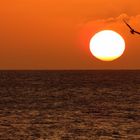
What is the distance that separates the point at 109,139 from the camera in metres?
45.1

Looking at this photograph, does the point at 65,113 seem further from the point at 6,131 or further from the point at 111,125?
the point at 6,131

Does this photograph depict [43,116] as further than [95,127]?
Yes

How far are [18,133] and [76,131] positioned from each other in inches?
241

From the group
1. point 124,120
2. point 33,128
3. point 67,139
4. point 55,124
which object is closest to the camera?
point 67,139

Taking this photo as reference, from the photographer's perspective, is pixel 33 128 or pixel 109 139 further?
pixel 33 128

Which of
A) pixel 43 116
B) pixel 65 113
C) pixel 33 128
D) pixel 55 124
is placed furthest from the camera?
pixel 65 113

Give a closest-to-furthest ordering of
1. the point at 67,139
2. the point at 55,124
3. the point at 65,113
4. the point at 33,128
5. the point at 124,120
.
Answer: the point at 67,139, the point at 33,128, the point at 55,124, the point at 124,120, the point at 65,113

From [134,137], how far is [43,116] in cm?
2101

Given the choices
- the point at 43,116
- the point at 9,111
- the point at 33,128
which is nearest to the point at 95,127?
the point at 33,128

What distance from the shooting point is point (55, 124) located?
54.9m

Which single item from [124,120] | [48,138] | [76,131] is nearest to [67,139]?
[48,138]

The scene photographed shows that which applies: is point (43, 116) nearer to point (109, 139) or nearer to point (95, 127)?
point (95, 127)

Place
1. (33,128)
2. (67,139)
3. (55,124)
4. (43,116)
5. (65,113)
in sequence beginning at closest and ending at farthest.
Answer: (67,139) < (33,128) < (55,124) < (43,116) < (65,113)

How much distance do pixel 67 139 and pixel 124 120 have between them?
1704cm
